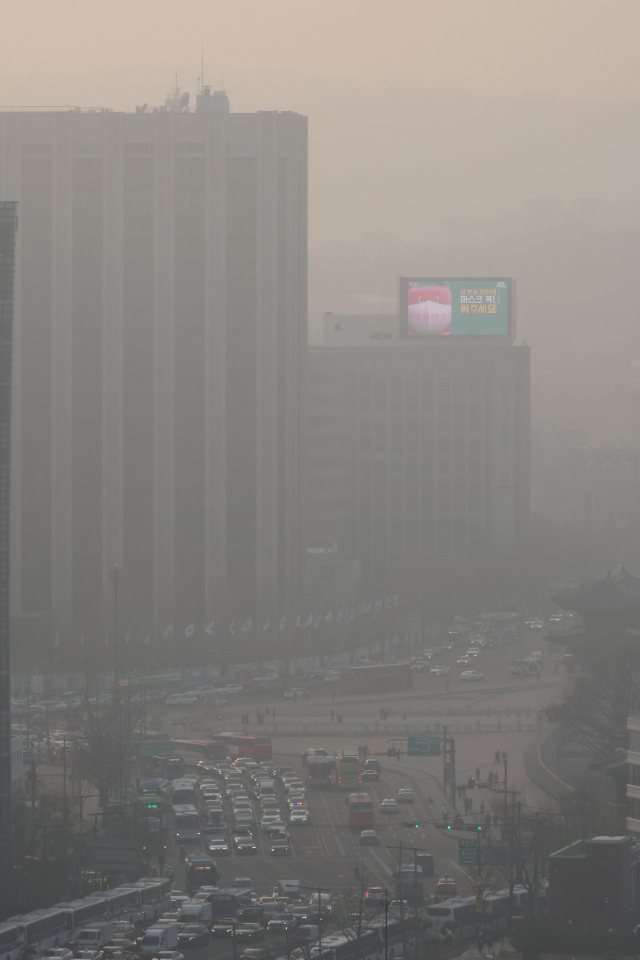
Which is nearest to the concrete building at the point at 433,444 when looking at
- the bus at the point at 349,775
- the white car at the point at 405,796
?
the bus at the point at 349,775

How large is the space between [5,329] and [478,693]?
4746 cm

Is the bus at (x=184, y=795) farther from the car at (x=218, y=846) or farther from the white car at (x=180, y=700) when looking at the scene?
the white car at (x=180, y=700)

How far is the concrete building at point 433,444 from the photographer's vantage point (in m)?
187

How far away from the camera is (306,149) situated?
137 metres

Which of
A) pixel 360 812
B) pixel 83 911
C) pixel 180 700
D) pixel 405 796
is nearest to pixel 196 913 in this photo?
pixel 83 911

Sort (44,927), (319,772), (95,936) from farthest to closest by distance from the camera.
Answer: (319,772) < (44,927) < (95,936)

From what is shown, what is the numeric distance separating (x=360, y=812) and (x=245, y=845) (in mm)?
6951

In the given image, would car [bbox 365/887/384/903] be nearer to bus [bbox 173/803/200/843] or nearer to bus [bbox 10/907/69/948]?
bus [bbox 10/907/69/948]

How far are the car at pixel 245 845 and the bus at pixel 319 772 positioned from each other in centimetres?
1224

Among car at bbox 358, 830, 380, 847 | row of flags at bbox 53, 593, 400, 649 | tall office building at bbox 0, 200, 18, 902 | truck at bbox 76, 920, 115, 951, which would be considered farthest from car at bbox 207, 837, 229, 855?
row of flags at bbox 53, 593, 400, 649

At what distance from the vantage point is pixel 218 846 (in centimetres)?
6269

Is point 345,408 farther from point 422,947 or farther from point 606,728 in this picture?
point 422,947

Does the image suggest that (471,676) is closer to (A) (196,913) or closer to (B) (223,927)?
(A) (196,913)

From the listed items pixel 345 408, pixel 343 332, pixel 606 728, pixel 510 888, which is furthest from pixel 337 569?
pixel 510 888
